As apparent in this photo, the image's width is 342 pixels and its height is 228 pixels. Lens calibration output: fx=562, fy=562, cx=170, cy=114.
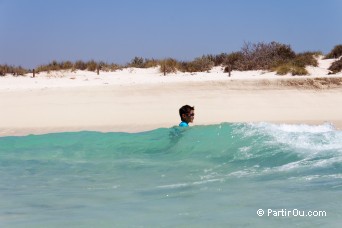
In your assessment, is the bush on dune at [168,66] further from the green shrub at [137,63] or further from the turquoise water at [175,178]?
the turquoise water at [175,178]

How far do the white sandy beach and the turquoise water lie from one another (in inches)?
115

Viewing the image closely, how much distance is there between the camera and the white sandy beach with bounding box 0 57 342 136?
13.4m

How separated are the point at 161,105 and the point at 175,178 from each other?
8.64 meters

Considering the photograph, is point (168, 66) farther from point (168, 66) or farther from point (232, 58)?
point (232, 58)

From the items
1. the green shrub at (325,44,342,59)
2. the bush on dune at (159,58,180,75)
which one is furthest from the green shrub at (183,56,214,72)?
the green shrub at (325,44,342,59)

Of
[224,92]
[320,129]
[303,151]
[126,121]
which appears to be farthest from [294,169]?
[224,92]

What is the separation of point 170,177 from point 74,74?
71.0ft

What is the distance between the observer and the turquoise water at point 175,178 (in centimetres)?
430

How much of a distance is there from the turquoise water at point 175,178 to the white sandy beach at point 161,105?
2.92m

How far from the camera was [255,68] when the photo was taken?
2627 cm

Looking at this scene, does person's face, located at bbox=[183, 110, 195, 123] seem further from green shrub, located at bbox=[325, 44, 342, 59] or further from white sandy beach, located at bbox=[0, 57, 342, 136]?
green shrub, located at bbox=[325, 44, 342, 59]

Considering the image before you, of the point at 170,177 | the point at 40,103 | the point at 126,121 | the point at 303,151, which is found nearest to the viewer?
the point at 170,177

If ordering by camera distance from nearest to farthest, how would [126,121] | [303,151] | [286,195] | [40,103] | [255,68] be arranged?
[286,195] → [303,151] → [126,121] → [40,103] → [255,68]

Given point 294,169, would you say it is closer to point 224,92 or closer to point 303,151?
point 303,151
